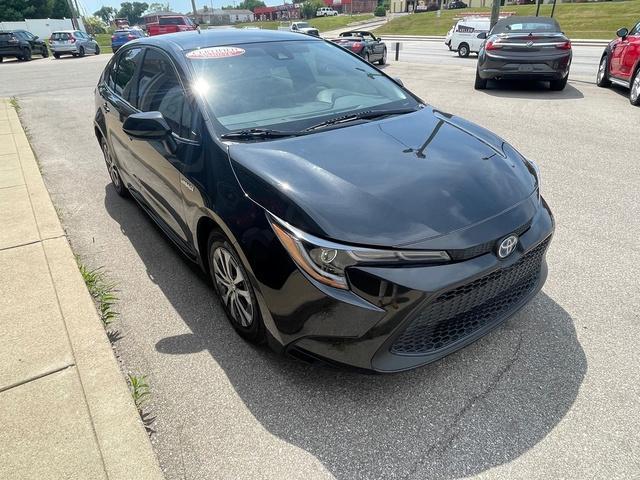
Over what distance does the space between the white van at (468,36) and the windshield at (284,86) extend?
64.6 feet

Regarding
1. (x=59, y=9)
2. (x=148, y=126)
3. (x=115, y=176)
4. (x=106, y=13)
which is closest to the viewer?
(x=148, y=126)

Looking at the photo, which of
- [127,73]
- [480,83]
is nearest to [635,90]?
[480,83]

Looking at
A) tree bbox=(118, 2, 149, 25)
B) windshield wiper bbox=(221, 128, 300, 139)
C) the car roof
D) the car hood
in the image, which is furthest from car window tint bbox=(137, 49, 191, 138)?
tree bbox=(118, 2, 149, 25)

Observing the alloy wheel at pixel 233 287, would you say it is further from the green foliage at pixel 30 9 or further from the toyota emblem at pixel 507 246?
the green foliage at pixel 30 9

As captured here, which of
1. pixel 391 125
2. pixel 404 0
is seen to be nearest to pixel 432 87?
pixel 391 125

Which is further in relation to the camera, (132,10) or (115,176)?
(132,10)

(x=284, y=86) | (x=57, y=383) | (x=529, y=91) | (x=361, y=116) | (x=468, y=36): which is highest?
(x=284, y=86)

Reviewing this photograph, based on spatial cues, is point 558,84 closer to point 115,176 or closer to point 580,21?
point 115,176

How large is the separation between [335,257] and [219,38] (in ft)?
7.85

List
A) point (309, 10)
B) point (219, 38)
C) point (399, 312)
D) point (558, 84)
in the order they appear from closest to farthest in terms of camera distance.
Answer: point (399, 312) → point (219, 38) → point (558, 84) → point (309, 10)

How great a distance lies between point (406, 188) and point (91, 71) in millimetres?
20312

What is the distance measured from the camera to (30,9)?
6369 centimetres

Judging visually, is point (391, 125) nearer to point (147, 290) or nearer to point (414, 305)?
point (414, 305)

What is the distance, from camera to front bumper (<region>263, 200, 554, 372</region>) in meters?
1.98
